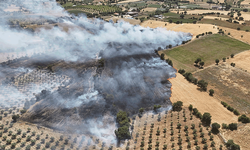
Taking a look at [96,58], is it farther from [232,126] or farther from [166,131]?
[232,126]

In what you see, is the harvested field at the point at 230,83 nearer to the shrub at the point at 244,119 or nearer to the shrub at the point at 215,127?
the shrub at the point at 244,119

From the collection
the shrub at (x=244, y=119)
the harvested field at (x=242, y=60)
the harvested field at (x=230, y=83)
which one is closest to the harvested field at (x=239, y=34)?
the harvested field at (x=242, y=60)

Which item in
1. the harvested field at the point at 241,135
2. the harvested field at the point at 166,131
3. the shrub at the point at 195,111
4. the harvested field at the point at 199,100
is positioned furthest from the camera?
the shrub at the point at 195,111

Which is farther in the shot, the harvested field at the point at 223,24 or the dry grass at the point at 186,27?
the harvested field at the point at 223,24

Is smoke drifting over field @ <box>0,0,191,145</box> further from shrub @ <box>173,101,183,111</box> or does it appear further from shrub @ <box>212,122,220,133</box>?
shrub @ <box>212,122,220,133</box>

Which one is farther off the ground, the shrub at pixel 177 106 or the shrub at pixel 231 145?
the shrub at pixel 177 106
